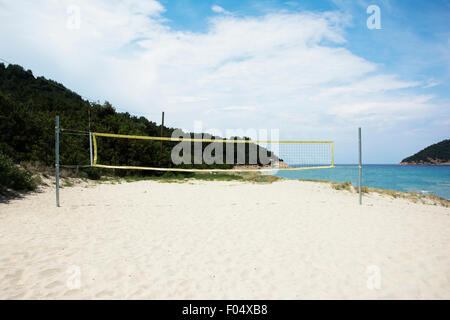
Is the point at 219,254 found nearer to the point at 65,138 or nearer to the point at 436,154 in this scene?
the point at 65,138

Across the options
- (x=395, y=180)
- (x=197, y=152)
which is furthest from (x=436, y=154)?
(x=197, y=152)

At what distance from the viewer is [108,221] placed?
504 centimetres

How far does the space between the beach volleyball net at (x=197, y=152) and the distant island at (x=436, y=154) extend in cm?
5214

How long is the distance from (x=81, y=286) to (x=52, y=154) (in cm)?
1062

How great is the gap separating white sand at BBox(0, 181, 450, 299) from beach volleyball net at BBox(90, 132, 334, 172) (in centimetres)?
201

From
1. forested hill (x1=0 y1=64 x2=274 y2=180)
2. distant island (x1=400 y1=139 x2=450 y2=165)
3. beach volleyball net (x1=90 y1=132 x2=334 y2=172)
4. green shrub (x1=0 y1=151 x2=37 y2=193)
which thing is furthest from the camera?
A: distant island (x1=400 y1=139 x2=450 y2=165)

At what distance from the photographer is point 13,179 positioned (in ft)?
23.8

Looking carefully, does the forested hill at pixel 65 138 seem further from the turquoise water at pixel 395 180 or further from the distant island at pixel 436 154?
the distant island at pixel 436 154

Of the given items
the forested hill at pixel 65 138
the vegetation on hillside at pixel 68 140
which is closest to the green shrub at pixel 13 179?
the forested hill at pixel 65 138

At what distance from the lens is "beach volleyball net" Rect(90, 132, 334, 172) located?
364 inches

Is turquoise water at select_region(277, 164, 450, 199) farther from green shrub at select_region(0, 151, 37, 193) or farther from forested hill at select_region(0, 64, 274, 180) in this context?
forested hill at select_region(0, 64, 274, 180)

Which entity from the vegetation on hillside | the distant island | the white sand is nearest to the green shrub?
the white sand
